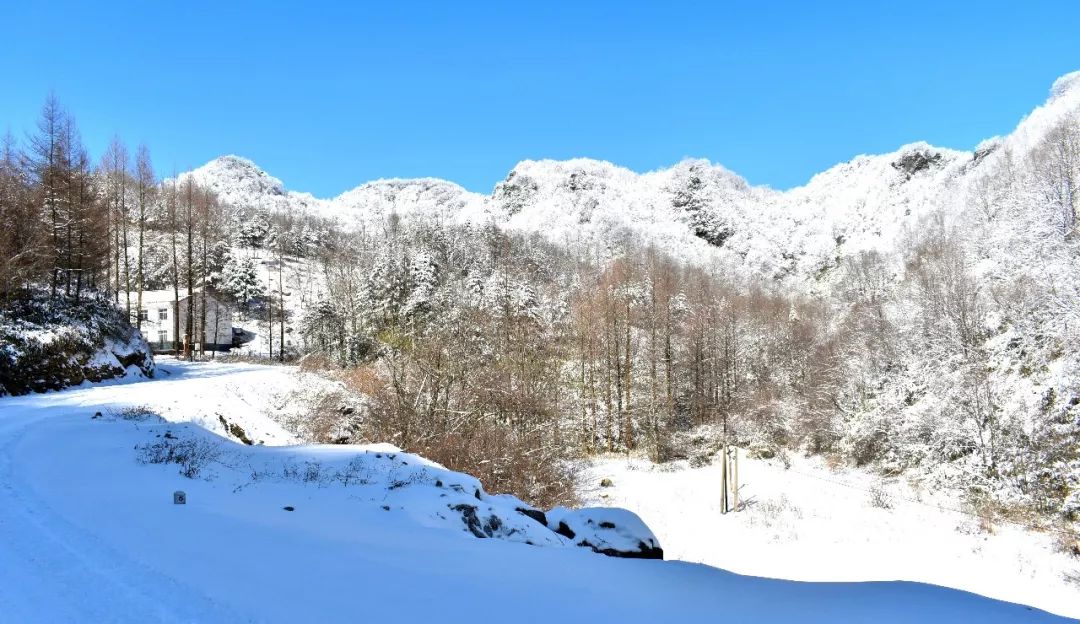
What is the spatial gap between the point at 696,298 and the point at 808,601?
37777mm

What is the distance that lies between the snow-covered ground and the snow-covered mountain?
1499 inches

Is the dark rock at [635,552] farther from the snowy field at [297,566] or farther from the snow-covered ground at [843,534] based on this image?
the snow-covered ground at [843,534]

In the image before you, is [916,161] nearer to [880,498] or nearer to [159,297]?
[880,498]

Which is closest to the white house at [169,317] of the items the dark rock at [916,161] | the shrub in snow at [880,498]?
the shrub in snow at [880,498]

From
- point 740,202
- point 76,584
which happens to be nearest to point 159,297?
point 76,584

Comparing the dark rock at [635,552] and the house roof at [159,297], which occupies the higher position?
the house roof at [159,297]

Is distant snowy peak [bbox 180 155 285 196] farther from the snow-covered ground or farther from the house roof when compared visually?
the snow-covered ground

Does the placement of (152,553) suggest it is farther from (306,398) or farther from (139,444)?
(306,398)

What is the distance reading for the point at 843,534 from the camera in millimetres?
17547

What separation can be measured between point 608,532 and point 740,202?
485 feet

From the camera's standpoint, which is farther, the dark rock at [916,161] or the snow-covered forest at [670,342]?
the dark rock at [916,161]

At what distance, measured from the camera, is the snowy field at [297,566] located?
3877mm

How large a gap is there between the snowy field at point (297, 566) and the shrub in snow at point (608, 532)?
1.71 meters

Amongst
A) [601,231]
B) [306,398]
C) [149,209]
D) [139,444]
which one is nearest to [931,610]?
[139,444]
